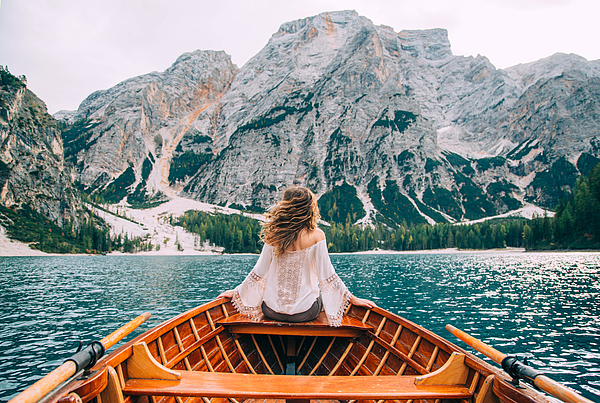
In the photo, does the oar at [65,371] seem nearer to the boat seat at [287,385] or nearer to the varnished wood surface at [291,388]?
the boat seat at [287,385]

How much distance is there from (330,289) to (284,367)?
9.47 ft

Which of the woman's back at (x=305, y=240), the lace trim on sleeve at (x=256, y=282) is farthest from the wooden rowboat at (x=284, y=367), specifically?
the woman's back at (x=305, y=240)

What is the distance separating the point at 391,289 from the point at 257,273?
108 feet

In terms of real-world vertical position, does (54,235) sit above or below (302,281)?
above

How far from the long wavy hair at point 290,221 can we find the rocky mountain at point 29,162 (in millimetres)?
166633

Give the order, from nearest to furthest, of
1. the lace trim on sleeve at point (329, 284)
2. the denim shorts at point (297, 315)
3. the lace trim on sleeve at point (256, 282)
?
the lace trim on sleeve at point (329, 284), the denim shorts at point (297, 315), the lace trim on sleeve at point (256, 282)

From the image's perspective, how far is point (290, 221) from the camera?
6227 millimetres

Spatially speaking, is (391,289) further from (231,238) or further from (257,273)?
(231,238)

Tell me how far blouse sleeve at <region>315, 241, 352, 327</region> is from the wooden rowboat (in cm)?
36

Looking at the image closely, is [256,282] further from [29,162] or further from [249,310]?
[29,162]

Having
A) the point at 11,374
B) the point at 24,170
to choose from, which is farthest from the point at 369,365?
the point at 24,170

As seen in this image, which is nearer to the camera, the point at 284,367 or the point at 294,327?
the point at 294,327

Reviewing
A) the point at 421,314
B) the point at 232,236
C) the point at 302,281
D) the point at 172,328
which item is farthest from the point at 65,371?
the point at 232,236

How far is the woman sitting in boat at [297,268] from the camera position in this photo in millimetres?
6305
